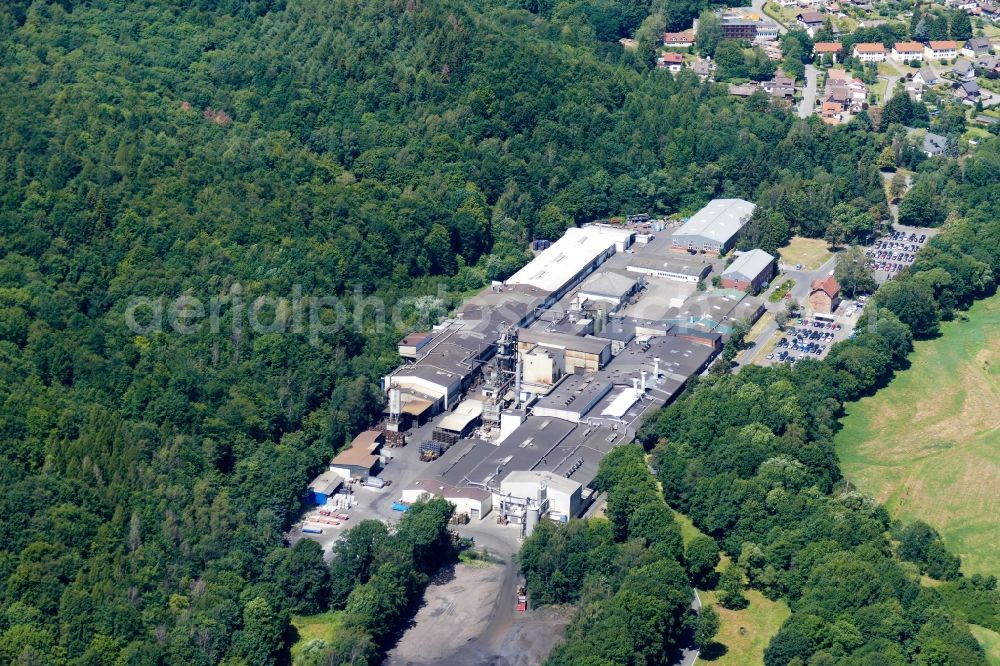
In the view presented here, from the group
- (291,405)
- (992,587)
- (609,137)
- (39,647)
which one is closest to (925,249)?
(609,137)

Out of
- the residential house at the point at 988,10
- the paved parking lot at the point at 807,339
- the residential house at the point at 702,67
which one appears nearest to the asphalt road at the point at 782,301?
the paved parking lot at the point at 807,339

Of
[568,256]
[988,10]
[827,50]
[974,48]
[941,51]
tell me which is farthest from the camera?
[988,10]

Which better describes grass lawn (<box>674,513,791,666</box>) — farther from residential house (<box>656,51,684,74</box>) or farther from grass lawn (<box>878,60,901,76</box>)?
grass lawn (<box>878,60,901,76</box>)

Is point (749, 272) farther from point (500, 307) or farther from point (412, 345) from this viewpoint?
point (412, 345)

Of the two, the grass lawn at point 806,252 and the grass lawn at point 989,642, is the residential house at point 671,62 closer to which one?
the grass lawn at point 806,252

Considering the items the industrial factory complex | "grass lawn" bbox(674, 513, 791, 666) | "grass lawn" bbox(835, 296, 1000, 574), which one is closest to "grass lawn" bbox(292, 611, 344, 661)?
the industrial factory complex

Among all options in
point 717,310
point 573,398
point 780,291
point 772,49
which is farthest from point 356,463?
point 772,49
